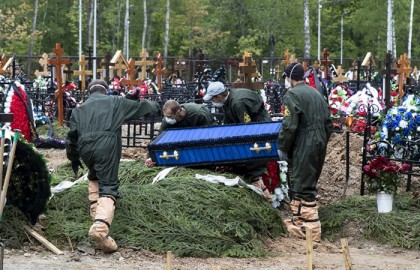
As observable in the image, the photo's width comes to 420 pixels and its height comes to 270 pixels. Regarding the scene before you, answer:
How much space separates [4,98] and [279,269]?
19.5ft

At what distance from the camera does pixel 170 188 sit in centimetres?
1114

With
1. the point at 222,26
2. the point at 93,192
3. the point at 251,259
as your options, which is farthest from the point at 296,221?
the point at 222,26

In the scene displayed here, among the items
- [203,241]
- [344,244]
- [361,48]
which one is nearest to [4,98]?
[203,241]

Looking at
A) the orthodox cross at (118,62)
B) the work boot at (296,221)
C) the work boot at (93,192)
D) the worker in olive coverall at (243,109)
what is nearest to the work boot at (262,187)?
the worker in olive coverall at (243,109)

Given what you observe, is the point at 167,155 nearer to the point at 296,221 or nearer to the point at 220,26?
the point at 296,221

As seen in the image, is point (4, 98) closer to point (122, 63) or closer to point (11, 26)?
point (122, 63)

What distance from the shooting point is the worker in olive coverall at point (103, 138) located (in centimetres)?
1031

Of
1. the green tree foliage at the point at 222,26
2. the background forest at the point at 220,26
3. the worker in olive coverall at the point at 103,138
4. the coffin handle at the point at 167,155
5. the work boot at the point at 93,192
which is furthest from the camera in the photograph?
the green tree foliage at the point at 222,26

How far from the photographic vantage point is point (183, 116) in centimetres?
1216

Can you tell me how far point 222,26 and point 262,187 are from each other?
49349mm

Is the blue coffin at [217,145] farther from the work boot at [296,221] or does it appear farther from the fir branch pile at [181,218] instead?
the work boot at [296,221]

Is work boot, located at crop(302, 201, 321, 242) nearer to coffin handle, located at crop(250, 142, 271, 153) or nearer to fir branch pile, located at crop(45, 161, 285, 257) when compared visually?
fir branch pile, located at crop(45, 161, 285, 257)

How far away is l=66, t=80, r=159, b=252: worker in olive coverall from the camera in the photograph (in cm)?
1031

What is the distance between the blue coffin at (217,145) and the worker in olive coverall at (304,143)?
390mm
